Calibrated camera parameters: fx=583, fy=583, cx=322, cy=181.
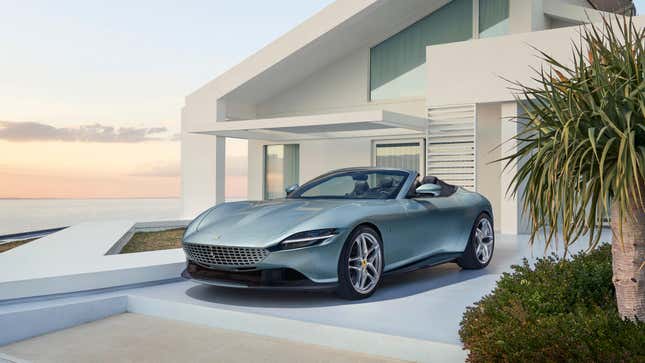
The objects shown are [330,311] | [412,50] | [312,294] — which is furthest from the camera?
[412,50]

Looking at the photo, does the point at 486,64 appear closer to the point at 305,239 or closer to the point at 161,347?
the point at 305,239

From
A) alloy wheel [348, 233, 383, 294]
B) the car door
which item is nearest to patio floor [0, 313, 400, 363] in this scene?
alloy wheel [348, 233, 383, 294]

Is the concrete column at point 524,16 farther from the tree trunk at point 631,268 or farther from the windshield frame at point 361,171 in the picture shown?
the tree trunk at point 631,268

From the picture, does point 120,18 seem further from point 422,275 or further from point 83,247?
point 422,275

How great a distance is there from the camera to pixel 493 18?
1433cm

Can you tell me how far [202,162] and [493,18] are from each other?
339 inches

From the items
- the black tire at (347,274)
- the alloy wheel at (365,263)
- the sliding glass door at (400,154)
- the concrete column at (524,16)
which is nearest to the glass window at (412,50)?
the concrete column at (524,16)

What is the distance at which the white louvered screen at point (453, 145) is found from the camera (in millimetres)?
12281

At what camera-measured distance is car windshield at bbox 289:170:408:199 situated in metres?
6.15

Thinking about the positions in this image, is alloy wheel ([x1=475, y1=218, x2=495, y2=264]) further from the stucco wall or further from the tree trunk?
the stucco wall

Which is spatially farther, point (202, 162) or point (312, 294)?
point (202, 162)

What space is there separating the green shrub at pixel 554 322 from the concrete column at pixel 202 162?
12110mm

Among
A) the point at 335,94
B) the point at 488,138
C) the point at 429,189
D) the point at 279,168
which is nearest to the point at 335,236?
the point at 429,189

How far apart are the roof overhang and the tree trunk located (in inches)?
301
